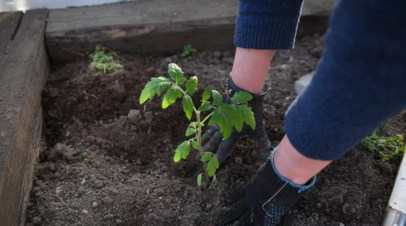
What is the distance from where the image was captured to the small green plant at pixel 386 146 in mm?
2088

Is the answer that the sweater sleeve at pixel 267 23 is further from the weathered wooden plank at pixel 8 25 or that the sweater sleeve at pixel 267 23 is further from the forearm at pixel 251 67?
the weathered wooden plank at pixel 8 25

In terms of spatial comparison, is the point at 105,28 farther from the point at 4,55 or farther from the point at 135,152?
the point at 135,152

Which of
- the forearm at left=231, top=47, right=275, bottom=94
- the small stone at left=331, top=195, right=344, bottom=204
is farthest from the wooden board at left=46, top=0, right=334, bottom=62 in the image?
the small stone at left=331, top=195, right=344, bottom=204

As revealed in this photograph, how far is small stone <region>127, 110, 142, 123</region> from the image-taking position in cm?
213

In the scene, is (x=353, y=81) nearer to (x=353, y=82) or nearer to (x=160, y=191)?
(x=353, y=82)

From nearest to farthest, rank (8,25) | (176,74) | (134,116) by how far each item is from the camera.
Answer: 1. (176,74)
2. (134,116)
3. (8,25)

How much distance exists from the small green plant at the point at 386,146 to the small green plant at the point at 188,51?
1.53 meters

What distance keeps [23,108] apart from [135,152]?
0.70 m

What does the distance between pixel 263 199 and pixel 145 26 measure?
176 cm

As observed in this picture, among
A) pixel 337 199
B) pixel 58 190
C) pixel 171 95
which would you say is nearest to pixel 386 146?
pixel 337 199

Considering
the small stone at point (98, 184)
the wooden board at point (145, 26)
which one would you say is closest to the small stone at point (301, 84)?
the wooden board at point (145, 26)

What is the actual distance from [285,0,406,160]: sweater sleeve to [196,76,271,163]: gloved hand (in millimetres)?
602

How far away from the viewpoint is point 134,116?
2131 mm

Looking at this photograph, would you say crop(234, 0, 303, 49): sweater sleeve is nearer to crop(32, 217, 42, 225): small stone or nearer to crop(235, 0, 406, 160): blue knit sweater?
crop(235, 0, 406, 160): blue knit sweater
